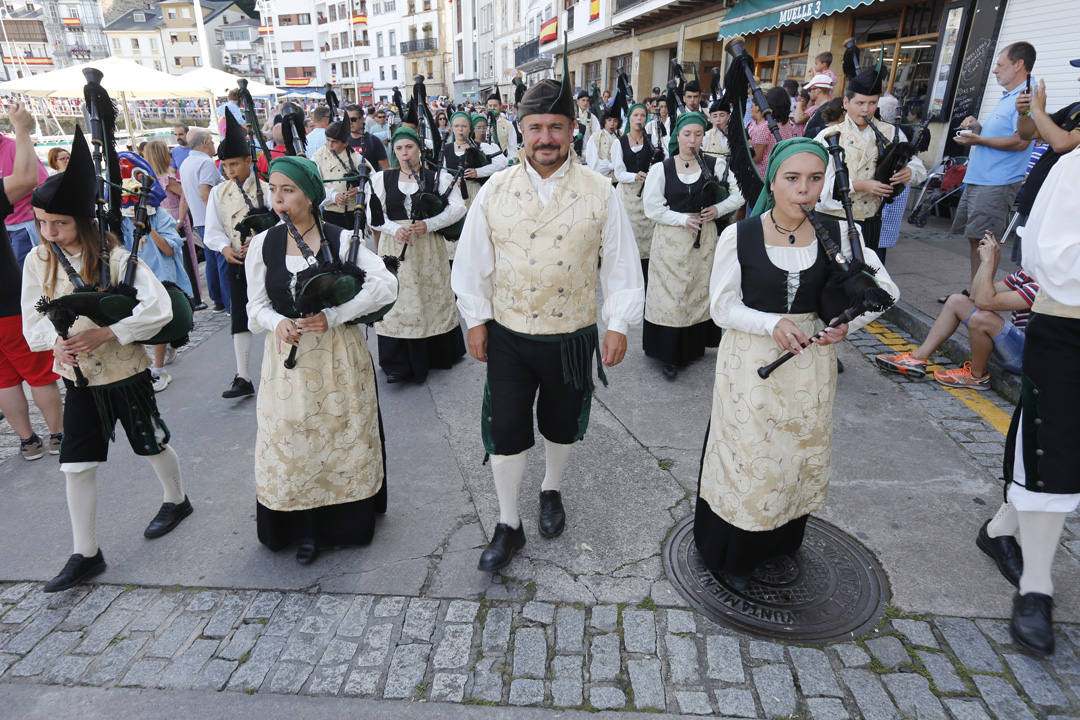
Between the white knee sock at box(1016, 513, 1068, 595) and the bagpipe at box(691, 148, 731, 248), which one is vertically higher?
the bagpipe at box(691, 148, 731, 248)

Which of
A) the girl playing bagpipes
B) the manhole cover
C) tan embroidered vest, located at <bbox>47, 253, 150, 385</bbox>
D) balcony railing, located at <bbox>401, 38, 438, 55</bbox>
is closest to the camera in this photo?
the manhole cover

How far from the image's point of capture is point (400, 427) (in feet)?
14.5

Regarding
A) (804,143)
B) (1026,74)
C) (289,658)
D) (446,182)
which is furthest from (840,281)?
(1026,74)

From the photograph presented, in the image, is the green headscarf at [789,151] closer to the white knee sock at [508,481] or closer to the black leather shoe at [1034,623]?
the white knee sock at [508,481]

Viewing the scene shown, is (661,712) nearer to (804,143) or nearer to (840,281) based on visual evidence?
(840,281)

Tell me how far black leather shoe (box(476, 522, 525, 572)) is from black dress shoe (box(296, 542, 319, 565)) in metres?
0.80

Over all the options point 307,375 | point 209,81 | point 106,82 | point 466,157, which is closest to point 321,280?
point 307,375

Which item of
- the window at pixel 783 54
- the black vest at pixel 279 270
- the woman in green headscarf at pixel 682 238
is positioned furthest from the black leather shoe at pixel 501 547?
the window at pixel 783 54

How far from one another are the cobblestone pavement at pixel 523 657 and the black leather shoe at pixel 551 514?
1.62ft

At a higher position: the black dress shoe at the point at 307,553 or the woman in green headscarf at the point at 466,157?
the woman in green headscarf at the point at 466,157

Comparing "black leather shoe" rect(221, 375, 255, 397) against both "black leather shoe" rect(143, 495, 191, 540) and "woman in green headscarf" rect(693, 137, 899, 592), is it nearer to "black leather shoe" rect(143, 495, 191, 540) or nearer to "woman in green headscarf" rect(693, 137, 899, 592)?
"black leather shoe" rect(143, 495, 191, 540)

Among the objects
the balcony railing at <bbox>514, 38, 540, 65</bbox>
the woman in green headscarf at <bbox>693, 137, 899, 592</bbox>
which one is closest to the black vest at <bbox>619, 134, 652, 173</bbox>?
the woman in green headscarf at <bbox>693, 137, 899, 592</bbox>

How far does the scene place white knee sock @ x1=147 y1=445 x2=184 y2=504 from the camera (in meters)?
3.22

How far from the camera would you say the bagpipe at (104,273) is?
264 centimetres
